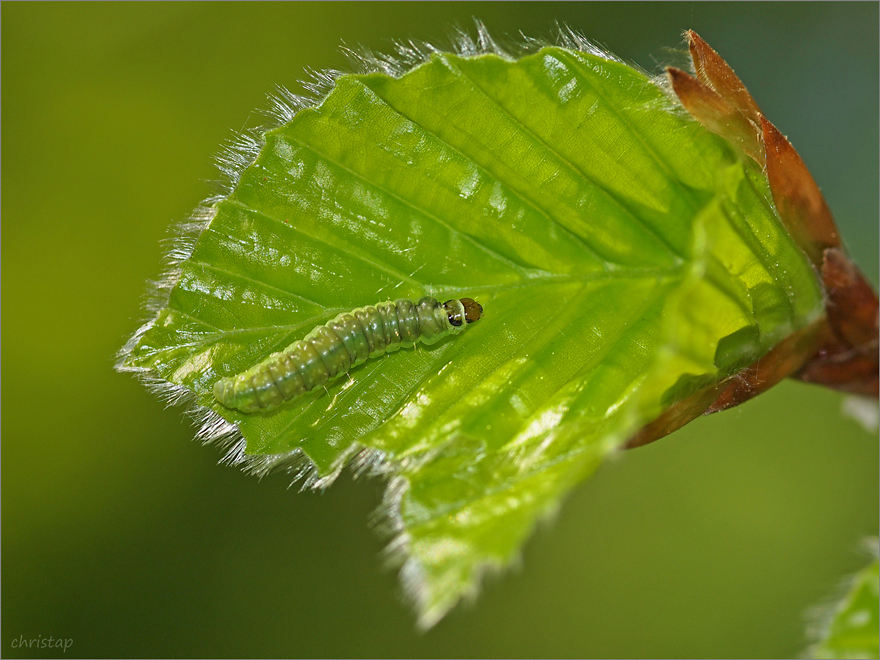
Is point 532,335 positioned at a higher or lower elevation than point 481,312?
lower

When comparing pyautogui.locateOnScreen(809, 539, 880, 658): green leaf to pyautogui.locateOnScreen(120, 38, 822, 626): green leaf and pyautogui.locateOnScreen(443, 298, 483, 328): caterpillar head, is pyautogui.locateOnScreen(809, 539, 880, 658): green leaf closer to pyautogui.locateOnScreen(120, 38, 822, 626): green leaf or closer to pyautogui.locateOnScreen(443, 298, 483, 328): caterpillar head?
pyautogui.locateOnScreen(120, 38, 822, 626): green leaf

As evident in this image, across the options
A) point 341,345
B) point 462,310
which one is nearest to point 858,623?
point 462,310

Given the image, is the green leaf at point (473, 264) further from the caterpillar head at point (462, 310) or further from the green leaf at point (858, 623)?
the green leaf at point (858, 623)

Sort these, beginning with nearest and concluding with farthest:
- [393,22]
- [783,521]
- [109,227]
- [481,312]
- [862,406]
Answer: [862,406]
[481,312]
[783,521]
[109,227]
[393,22]

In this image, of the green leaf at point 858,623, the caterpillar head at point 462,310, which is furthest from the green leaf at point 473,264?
the green leaf at point 858,623

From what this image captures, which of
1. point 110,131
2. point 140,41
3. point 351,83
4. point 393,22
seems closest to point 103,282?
point 110,131

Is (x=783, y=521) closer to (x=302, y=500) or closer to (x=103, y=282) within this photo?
(x=302, y=500)

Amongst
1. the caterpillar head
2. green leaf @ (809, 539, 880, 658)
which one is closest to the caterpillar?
the caterpillar head

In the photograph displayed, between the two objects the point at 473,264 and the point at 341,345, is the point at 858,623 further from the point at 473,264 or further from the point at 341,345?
the point at 341,345
